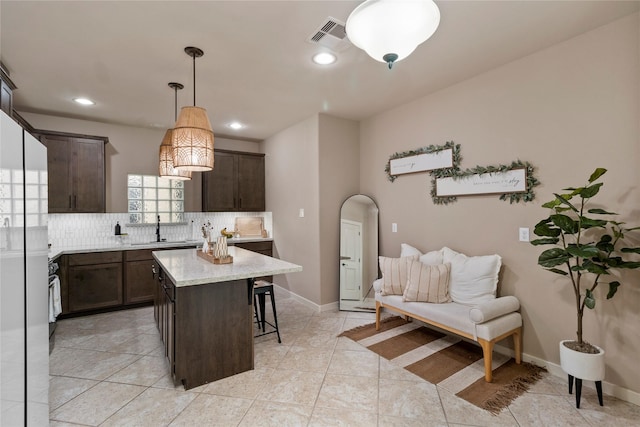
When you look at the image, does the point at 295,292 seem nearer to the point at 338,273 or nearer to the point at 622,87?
the point at 338,273

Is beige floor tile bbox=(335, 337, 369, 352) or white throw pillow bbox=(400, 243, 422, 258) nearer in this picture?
beige floor tile bbox=(335, 337, 369, 352)

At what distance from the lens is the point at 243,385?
8.18 ft

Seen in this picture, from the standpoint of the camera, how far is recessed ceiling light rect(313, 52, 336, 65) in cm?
274

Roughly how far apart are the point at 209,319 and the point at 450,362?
2.15 meters

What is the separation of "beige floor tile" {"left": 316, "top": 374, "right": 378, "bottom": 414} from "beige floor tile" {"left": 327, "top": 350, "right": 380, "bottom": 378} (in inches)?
3.1

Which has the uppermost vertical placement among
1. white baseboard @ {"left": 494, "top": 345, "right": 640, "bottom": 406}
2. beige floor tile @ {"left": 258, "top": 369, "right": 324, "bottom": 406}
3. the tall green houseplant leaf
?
the tall green houseplant leaf

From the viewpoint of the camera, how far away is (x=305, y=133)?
4.61 meters

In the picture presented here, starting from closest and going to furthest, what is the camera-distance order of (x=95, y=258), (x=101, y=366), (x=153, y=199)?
(x=101, y=366) < (x=95, y=258) < (x=153, y=199)

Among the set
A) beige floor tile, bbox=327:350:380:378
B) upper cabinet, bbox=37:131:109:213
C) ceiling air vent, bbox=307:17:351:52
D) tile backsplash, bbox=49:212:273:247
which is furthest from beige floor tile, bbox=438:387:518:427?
upper cabinet, bbox=37:131:109:213

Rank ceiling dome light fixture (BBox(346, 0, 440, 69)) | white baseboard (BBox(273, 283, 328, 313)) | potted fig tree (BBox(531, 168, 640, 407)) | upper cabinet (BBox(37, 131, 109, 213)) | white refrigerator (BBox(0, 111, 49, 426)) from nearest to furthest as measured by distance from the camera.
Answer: white refrigerator (BBox(0, 111, 49, 426)) < ceiling dome light fixture (BBox(346, 0, 440, 69)) < potted fig tree (BBox(531, 168, 640, 407)) < upper cabinet (BBox(37, 131, 109, 213)) < white baseboard (BBox(273, 283, 328, 313))

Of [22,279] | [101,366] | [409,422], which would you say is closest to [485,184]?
[409,422]

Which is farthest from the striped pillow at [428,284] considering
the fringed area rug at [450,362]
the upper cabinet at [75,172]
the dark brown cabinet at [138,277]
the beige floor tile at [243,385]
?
the upper cabinet at [75,172]

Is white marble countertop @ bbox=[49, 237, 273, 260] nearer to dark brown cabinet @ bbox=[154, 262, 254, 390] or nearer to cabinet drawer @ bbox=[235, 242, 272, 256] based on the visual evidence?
cabinet drawer @ bbox=[235, 242, 272, 256]

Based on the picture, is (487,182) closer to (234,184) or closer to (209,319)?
(209,319)
